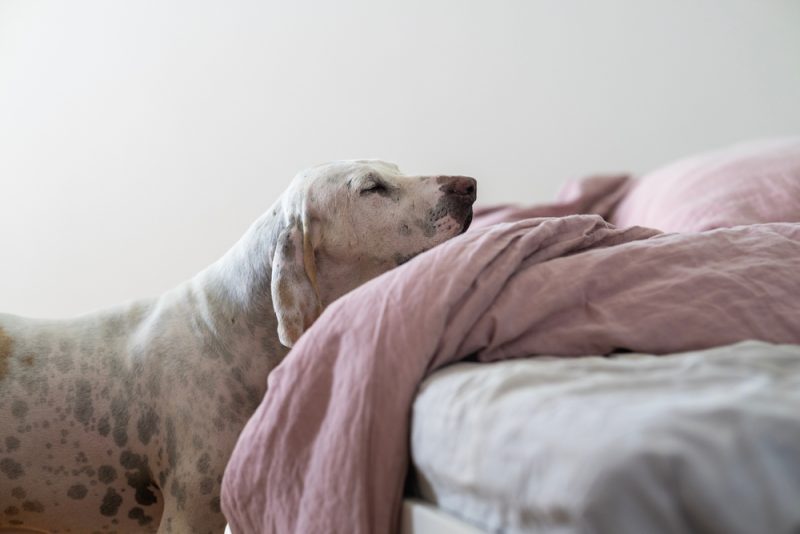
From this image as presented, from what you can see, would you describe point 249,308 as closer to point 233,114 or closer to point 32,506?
point 32,506

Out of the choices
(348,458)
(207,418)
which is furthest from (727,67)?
(348,458)

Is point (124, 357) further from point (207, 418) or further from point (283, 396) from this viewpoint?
point (283, 396)

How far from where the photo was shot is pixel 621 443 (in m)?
0.53

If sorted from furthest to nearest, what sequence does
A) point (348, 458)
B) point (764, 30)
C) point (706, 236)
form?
point (764, 30)
point (706, 236)
point (348, 458)

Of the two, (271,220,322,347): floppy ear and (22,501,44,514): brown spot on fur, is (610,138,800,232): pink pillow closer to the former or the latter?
(271,220,322,347): floppy ear

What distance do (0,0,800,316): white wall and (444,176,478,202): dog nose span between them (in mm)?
1721

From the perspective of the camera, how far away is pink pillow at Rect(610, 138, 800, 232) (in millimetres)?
1731

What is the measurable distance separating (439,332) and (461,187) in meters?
0.62

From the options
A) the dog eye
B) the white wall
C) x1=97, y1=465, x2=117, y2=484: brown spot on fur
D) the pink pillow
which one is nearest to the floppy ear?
the dog eye

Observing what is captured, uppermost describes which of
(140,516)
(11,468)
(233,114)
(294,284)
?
(233,114)

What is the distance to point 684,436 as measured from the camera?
53cm

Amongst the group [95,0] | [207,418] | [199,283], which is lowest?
[207,418]

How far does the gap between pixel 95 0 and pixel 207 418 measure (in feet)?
8.31

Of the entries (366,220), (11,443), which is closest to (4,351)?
(11,443)
